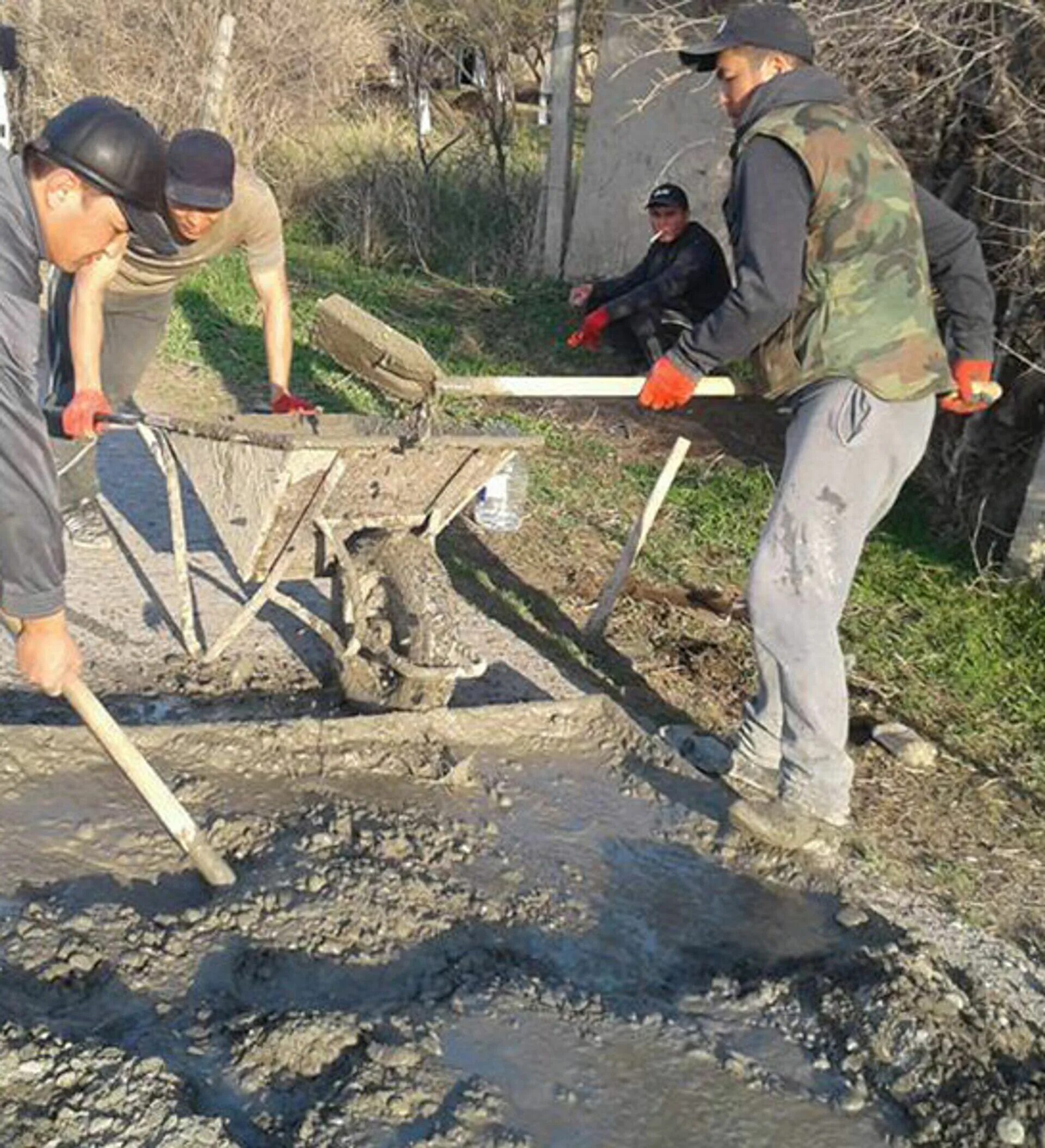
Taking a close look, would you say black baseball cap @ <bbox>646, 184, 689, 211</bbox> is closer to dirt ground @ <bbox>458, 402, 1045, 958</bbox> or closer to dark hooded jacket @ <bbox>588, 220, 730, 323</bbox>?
dark hooded jacket @ <bbox>588, 220, 730, 323</bbox>

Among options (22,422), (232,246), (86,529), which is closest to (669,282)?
(232,246)

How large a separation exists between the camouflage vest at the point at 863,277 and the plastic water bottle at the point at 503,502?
7.18 ft

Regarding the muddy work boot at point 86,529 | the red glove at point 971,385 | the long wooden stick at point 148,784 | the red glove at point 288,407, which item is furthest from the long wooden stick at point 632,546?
the long wooden stick at point 148,784

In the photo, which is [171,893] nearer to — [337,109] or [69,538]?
[69,538]

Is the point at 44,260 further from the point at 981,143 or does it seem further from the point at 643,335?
the point at 643,335

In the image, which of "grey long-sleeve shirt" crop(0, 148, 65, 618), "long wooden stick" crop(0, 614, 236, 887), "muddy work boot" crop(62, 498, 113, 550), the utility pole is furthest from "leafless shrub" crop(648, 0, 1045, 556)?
the utility pole

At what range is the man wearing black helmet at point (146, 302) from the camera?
4566 mm

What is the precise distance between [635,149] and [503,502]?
237 inches

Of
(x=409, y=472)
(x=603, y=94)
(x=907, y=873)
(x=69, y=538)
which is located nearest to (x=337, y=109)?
(x=603, y=94)

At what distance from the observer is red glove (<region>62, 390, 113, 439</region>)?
4684mm

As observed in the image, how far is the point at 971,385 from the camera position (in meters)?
4.33

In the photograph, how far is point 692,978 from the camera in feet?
11.7

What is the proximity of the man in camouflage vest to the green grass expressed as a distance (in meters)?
1.18

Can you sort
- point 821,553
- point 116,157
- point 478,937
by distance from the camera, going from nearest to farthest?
1. point 116,157
2. point 478,937
3. point 821,553
